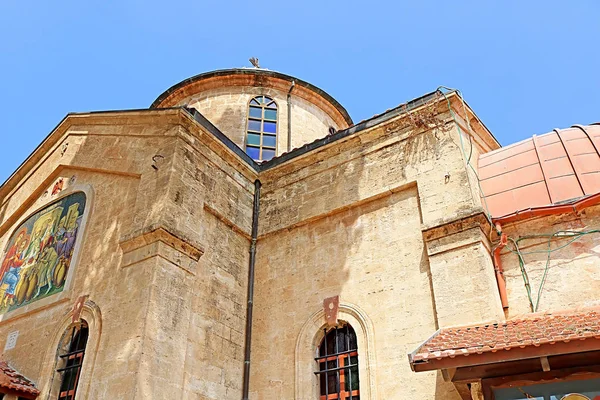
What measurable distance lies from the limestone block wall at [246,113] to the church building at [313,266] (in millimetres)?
3354

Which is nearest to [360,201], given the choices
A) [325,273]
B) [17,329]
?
[325,273]

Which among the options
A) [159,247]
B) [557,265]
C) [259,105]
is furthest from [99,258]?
[259,105]

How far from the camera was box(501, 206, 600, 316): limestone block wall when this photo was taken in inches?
267

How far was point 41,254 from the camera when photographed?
1012 centimetres

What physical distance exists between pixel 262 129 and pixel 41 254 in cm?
623

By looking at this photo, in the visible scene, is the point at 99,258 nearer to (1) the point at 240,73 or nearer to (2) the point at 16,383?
(2) the point at 16,383

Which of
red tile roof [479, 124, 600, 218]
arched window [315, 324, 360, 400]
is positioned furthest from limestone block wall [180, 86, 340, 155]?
arched window [315, 324, 360, 400]

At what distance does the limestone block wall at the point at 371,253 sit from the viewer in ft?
23.8

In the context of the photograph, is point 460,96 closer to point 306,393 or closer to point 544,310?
point 544,310

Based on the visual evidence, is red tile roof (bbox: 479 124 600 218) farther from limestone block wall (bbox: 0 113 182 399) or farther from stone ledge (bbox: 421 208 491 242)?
limestone block wall (bbox: 0 113 182 399)

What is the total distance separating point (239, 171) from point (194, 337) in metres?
3.56

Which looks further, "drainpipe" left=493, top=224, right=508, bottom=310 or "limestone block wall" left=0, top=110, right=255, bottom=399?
"limestone block wall" left=0, top=110, right=255, bottom=399

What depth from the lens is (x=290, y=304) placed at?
8844 millimetres

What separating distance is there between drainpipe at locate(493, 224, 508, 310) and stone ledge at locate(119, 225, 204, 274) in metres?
4.44
